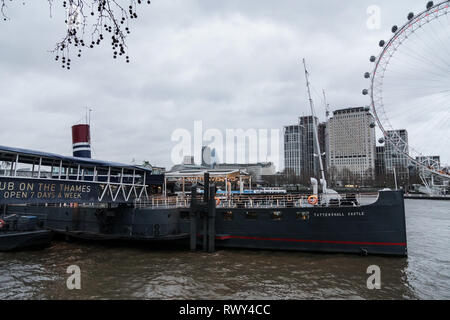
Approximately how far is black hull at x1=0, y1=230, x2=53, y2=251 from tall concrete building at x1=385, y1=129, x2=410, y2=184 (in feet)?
172

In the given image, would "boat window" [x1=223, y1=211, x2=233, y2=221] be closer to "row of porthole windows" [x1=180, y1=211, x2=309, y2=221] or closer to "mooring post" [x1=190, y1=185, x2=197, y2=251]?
"row of porthole windows" [x1=180, y1=211, x2=309, y2=221]

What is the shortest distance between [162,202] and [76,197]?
742cm

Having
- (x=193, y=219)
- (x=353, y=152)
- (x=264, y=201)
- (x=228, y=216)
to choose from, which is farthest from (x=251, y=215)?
(x=353, y=152)

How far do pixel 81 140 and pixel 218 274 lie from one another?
74.2ft

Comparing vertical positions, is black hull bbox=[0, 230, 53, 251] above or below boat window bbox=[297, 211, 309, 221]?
below

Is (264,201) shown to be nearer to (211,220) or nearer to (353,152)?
(211,220)

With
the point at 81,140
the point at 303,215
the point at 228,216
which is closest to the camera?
the point at 303,215

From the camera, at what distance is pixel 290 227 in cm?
2270

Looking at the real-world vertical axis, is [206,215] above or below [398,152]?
below

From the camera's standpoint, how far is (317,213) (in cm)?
2203

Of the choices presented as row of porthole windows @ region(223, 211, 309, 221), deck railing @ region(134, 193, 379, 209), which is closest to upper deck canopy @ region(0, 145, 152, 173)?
deck railing @ region(134, 193, 379, 209)

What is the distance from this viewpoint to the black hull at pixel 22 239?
77.3ft

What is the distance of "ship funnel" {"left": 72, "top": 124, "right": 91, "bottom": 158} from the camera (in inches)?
1266
